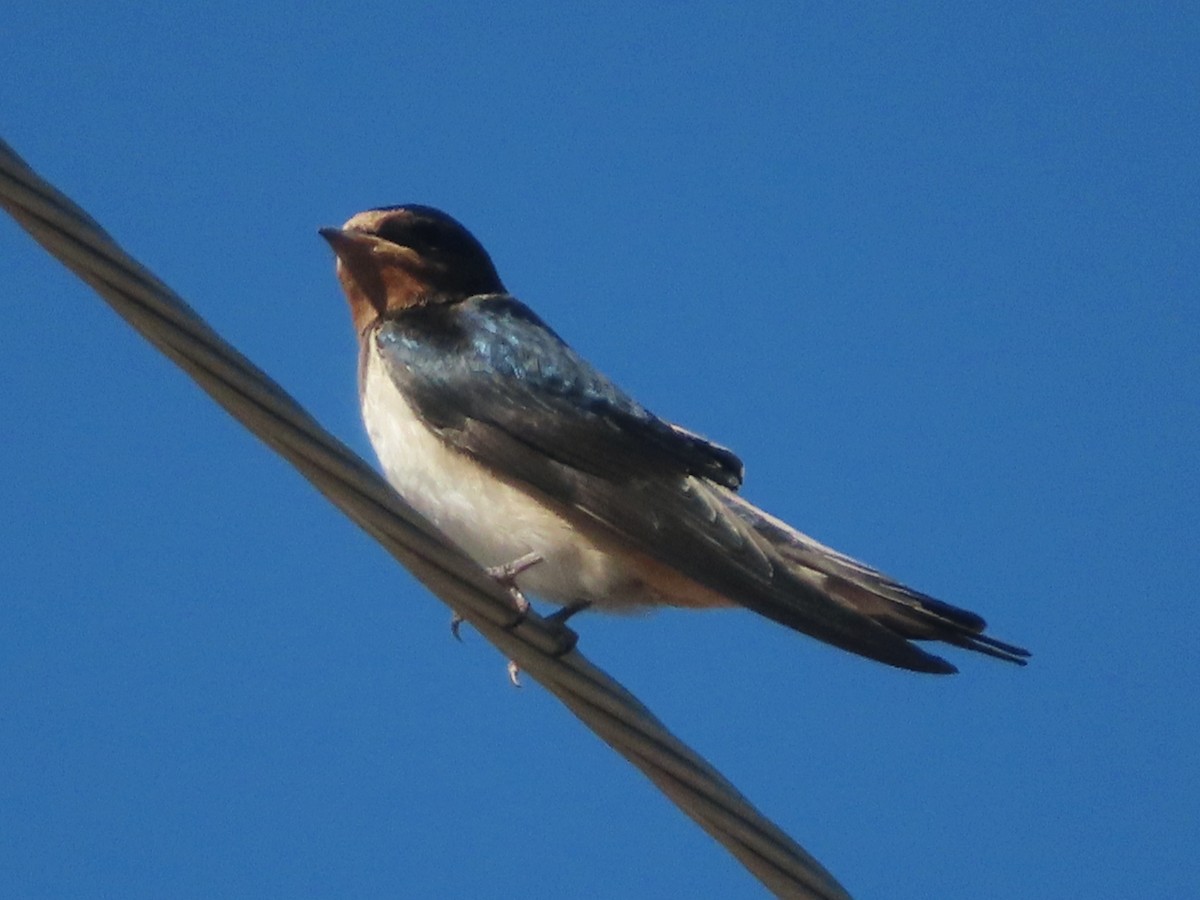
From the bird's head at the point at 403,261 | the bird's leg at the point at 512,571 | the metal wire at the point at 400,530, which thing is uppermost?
the bird's head at the point at 403,261

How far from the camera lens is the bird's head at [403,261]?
4840 millimetres

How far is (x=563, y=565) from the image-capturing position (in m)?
3.97

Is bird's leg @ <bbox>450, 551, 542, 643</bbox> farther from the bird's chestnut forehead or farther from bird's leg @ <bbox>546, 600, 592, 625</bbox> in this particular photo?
the bird's chestnut forehead

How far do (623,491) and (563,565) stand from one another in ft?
0.66

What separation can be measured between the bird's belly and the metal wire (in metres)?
1.04

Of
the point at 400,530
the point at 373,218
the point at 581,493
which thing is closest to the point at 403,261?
the point at 373,218

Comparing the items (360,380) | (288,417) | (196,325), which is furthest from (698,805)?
(360,380)

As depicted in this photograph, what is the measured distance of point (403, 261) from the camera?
193 inches

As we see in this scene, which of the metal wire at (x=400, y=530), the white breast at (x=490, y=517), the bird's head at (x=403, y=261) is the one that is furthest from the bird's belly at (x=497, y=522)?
the metal wire at (x=400, y=530)

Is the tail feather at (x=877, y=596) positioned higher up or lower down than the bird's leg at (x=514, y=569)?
higher up

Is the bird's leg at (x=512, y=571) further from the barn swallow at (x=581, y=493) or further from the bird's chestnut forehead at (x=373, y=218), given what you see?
the bird's chestnut forehead at (x=373, y=218)

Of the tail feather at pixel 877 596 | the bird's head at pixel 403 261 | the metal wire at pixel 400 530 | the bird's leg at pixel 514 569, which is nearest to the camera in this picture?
the metal wire at pixel 400 530

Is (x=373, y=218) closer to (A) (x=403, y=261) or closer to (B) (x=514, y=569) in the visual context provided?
(A) (x=403, y=261)

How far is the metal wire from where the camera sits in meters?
2.10
